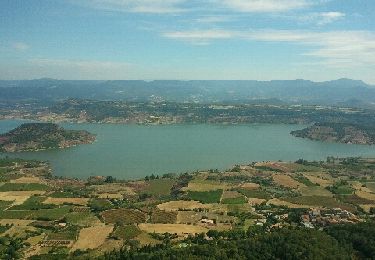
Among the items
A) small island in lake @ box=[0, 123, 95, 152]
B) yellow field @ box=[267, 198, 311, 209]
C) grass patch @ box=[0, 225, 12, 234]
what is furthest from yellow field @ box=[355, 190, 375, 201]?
small island in lake @ box=[0, 123, 95, 152]

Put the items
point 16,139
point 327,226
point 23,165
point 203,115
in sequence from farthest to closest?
point 203,115, point 16,139, point 23,165, point 327,226

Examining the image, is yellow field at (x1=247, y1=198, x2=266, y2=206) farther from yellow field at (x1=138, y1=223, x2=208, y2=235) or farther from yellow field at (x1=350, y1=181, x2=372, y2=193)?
yellow field at (x1=350, y1=181, x2=372, y2=193)

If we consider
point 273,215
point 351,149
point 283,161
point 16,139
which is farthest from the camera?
point 351,149

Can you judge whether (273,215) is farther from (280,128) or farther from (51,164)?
(280,128)

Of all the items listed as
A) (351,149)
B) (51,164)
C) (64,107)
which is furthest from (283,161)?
(64,107)

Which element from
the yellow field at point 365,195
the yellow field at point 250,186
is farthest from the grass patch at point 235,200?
the yellow field at point 365,195

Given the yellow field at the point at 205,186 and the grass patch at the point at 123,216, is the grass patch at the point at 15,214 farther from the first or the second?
the yellow field at the point at 205,186
